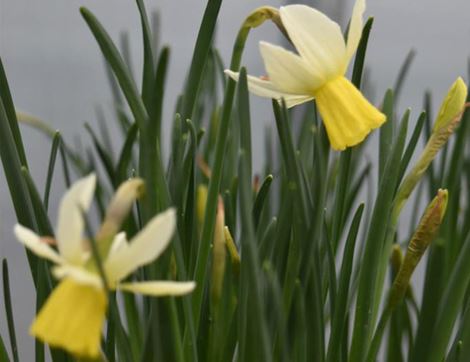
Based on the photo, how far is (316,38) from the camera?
0.36 metres

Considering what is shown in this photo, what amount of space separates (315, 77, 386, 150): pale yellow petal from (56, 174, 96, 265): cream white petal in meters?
0.17

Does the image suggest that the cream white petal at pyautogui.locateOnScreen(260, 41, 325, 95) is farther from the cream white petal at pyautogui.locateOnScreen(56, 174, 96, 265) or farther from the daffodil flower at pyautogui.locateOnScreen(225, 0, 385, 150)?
the cream white petal at pyautogui.locateOnScreen(56, 174, 96, 265)

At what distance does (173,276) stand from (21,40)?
43.7 inches

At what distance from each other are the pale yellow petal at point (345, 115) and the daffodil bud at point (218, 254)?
8 centimetres

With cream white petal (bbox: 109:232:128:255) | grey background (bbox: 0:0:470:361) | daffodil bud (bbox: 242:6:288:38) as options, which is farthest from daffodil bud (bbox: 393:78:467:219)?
grey background (bbox: 0:0:470:361)

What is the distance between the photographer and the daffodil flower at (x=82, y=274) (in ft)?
0.72

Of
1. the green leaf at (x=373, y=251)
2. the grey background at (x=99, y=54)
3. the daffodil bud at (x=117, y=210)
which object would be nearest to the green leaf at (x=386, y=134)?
the green leaf at (x=373, y=251)

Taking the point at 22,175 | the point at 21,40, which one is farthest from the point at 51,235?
→ the point at 21,40

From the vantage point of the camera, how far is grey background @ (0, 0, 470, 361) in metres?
1.38

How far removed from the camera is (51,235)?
390mm

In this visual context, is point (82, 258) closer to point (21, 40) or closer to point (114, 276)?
point (114, 276)

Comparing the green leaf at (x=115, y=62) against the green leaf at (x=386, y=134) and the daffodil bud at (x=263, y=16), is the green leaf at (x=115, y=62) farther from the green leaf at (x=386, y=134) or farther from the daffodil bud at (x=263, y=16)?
the green leaf at (x=386, y=134)

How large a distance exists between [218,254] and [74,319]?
190 mm

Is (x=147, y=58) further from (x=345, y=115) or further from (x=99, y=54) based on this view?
(x=99, y=54)
